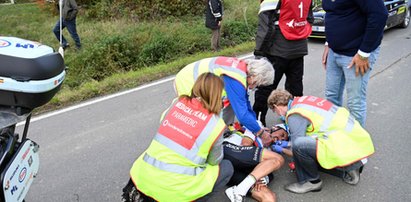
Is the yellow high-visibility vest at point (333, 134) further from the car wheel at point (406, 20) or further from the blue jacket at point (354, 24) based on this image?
the car wheel at point (406, 20)

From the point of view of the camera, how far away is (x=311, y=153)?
9.47 ft

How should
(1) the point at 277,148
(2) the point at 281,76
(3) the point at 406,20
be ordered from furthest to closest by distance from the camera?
1. (3) the point at 406,20
2. (2) the point at 281,76
3. (1) the point at 277,148

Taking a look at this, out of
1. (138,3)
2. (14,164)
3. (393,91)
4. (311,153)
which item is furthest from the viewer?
(138,3)

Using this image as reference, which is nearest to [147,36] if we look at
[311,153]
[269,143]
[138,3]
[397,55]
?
[138,3]

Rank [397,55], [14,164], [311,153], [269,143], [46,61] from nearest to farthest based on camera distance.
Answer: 1. [14,164]
2. [46,61]
3. [311,153]
4. [269,143]
5. [397,55]

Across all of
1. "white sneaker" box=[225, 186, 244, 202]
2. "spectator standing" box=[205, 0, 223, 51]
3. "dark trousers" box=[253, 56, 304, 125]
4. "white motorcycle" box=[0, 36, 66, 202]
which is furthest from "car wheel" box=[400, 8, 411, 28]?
"white motorcycle" box=[0, 36, 66, 202]

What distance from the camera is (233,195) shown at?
2.87 metres

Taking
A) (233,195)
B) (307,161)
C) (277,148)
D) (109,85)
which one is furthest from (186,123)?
(109,85)

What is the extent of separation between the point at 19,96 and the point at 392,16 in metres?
9.50

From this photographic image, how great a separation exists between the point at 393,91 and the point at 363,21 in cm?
260

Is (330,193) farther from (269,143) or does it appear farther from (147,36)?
(147,36)

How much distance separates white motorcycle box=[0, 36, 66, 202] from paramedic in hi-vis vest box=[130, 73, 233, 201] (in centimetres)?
75

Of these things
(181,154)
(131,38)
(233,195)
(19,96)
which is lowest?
(131,38)

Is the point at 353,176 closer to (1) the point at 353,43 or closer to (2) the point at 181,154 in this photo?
(1) the point at 353,43
